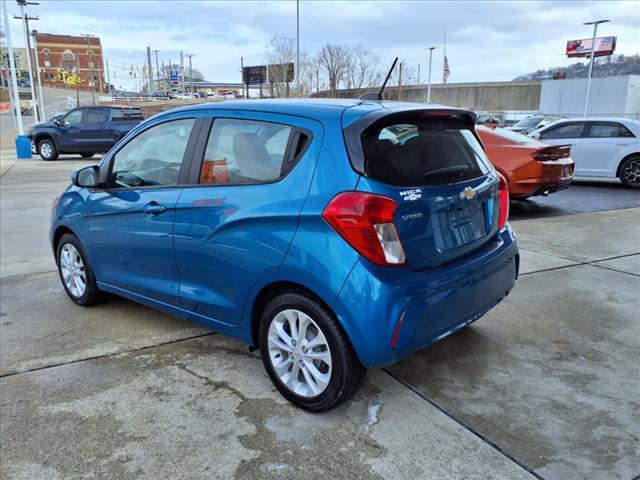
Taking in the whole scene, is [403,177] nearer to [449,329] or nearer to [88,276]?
[449,329]

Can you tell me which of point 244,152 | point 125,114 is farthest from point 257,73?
point 244,152

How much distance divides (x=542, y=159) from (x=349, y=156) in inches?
280

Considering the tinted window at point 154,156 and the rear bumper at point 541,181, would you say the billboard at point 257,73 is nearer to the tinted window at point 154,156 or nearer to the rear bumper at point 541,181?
the rear bumper at point 541,181

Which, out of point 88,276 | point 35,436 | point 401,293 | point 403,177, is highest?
point 403,177

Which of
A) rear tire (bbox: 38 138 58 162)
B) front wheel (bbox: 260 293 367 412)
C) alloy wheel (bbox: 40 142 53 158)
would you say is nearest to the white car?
front wheel (bbox: 260 293 367 412)

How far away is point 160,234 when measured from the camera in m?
3.52

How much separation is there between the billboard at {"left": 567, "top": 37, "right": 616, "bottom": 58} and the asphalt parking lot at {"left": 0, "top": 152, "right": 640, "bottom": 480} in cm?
6708

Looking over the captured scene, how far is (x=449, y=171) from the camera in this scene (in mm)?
3004

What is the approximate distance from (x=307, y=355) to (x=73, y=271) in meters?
2.76

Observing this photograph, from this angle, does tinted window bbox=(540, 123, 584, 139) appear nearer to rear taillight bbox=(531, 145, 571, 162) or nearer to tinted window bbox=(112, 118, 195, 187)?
rear taillight bbox=(531, 145, 571, 162)

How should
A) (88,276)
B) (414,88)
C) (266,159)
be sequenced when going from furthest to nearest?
(414,88)
(88,276)
(266,159)

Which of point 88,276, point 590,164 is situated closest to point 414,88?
point 590,164

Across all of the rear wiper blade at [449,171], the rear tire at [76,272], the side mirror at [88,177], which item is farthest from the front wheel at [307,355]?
the rear tire at [76,272]

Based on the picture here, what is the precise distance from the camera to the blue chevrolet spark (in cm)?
257
